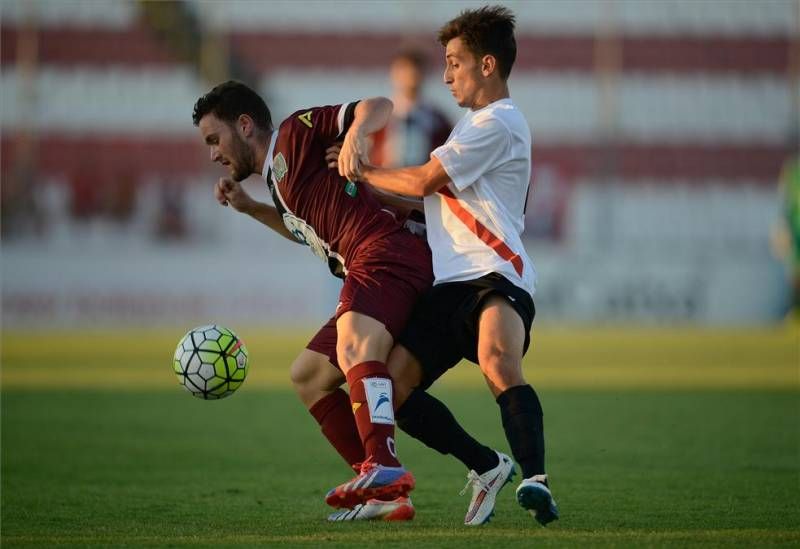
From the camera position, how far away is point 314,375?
5.86 metres

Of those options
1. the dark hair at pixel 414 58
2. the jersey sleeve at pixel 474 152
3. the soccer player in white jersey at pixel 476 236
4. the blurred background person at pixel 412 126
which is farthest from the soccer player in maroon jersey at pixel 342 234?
the blurred background person at pixel 412 126

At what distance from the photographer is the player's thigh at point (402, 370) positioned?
5.65 m

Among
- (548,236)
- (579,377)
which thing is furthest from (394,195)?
(548,236)

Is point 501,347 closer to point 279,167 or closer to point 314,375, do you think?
point 314,375

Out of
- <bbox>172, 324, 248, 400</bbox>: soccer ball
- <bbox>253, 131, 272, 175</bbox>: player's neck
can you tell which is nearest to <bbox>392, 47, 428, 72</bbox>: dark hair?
<bbox>253, 131, 272, 175</bbox>: player's neck

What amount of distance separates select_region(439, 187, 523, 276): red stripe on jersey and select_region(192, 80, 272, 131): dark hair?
102cm

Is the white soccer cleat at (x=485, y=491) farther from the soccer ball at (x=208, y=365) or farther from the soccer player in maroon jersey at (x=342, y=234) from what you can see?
the soccer ball at (x=208, y=365)

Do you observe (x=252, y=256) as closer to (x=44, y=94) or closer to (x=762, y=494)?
(x=44, y=94)

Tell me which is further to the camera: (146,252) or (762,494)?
(146,252)

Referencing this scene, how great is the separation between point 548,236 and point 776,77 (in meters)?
8.02

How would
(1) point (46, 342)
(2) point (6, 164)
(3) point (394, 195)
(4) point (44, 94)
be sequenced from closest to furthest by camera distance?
(3) point (394, 195), (1) point (46, 342), (2) point (6, 164), (4) point (44, 94)

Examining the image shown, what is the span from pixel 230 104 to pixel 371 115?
744mm

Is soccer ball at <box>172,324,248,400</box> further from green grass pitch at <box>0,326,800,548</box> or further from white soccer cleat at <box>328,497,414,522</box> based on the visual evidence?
white soccer cleat at <box>328,497,414,522</box>

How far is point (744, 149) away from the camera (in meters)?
30.5
